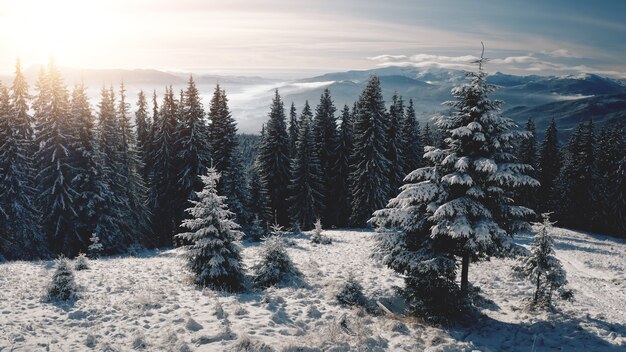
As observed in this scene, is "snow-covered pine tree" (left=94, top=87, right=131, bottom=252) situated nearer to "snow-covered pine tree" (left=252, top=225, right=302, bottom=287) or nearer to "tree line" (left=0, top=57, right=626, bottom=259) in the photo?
"tree line" (left=0, top=57, right=626, bottom=259)

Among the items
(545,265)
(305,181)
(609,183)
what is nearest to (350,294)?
(545,265)

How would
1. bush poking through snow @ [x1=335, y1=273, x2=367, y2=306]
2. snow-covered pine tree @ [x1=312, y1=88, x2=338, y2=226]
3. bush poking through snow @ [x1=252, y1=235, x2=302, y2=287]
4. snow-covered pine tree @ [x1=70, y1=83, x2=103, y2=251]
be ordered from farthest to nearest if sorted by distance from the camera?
1. snow-covered pine tree @ [x1=312, y1=88, x2=338, y2=226]
2. snow-covered pine tree @ [x1=70, y1=83, x2=103, y2=251]
3. bush poking through snow @ [x1=252, y1=235, x2=302, y2=287]
4. bush poking through snow @ [x1=335, y1=273, x2=367, y2=306]

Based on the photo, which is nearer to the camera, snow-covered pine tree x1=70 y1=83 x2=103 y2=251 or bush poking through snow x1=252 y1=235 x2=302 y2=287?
bush poking through snow x1=252 y1=235 x2=302 y2=287

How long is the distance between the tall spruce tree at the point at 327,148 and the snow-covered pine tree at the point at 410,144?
9437 millimetres

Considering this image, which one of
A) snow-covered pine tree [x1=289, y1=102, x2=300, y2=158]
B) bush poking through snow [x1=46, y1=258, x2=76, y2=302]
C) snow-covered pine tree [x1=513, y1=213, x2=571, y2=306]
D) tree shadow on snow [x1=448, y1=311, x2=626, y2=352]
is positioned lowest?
tree shadow on snow [x1=448, y1=311, x2=626, y2=352]

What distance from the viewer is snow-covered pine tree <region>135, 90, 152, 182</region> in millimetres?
47438

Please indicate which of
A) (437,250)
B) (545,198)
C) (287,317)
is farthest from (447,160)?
(545,198)

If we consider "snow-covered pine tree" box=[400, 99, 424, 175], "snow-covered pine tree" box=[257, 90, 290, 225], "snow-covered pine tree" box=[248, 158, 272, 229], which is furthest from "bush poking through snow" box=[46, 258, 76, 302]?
"snow-covered pine tree" box=[400, 99, 424, 175]

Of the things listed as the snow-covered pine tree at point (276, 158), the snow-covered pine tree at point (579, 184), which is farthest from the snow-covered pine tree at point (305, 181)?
the snow-covered pine tree at point (579, 184)

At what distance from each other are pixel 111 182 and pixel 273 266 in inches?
910

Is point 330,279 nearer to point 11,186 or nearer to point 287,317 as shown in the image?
point 287,317

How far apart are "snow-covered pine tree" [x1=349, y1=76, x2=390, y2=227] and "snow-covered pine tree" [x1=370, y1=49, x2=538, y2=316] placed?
85.4ft

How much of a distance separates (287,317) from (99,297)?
6.43m

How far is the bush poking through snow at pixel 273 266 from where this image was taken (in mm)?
16312
